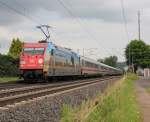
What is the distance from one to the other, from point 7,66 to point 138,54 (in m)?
103

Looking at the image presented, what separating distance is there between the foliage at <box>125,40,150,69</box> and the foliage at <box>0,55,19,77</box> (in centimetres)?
9366

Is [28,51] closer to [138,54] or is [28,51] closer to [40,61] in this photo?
[40,61]

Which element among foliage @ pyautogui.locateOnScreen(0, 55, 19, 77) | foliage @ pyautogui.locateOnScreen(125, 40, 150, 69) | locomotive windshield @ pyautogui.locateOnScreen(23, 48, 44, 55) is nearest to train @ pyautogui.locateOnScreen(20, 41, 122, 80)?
locomotive windshield @ pyautogui.locateOnScreen(23, 48, 44, 55)

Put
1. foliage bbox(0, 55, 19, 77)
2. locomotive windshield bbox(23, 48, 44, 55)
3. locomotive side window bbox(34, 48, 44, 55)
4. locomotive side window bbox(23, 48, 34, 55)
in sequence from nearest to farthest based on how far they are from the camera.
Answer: locomotive side window bbox(34, 48, 44, 55) < locomotive windshield bbox(23, 48, 44, 55) < locomotive side window bbox(23, 48, 34, 55) < foliage bbox(0, 55, 19, 77)

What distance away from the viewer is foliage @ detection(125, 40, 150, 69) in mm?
145875

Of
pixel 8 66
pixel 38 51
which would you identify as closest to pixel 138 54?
pixel 8 66

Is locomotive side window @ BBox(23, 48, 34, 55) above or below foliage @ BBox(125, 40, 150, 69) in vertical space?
below

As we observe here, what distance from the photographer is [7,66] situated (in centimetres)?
5044

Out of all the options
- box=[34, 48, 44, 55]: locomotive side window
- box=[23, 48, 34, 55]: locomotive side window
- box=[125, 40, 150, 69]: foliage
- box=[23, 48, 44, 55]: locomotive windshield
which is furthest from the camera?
box=[125, 40, 150, 69]: foliage

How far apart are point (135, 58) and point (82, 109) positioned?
455ft

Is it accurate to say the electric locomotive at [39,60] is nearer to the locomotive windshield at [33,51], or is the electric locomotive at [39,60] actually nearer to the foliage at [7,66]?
the locomotive windshield at [33,51]

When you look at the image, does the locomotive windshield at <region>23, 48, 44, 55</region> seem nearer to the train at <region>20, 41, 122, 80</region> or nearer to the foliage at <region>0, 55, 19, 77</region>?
the train at <region>20, 41, 122, 80</region>

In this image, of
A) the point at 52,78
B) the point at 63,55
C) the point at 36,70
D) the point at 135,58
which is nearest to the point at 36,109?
the point at 36,70

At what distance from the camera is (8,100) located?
15883 mm
